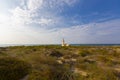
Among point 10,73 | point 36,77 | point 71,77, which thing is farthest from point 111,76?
point 10,73

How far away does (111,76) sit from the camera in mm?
10594

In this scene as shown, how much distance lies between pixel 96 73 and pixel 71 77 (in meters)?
1.72

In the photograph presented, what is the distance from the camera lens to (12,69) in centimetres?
1062

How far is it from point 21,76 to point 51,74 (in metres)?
1.74

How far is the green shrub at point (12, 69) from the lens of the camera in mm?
9993

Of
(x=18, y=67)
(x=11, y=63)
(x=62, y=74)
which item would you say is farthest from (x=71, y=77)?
(x=11, y=63)

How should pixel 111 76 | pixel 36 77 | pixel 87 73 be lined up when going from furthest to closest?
pixel 87 73
pixel 111 76
pixel 36 77

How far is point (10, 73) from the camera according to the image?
10.2m

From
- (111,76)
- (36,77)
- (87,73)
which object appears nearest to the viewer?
(36,77)

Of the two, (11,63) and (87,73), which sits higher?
(11,63)

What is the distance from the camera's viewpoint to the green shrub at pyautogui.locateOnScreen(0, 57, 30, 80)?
9.99m

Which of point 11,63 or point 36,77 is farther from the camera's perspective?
point 11,63

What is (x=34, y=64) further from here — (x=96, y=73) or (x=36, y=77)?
(x=96, y=73)

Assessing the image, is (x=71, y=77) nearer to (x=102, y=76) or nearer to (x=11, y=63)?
(x=102, y=76)
